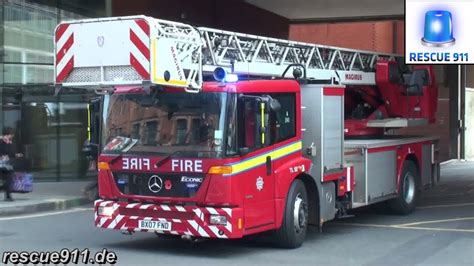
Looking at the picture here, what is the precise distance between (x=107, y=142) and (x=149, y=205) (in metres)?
1.09

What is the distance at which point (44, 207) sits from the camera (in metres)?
14.6

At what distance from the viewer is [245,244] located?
9.95 meters

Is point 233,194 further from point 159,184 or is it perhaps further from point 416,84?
point 416,84

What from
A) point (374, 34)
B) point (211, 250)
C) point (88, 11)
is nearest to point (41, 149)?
point (88, 11)

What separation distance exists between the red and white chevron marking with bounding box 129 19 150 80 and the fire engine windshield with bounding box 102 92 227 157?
2.54 ft

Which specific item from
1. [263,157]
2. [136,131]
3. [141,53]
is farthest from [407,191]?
[141,53]

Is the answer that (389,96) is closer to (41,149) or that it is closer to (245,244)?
(245,244)

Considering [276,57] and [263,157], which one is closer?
[263,157]

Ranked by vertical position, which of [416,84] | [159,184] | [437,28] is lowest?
[159,184]

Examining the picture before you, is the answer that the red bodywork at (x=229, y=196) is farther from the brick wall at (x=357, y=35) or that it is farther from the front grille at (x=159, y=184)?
the brick wall at (x=357, y=35)

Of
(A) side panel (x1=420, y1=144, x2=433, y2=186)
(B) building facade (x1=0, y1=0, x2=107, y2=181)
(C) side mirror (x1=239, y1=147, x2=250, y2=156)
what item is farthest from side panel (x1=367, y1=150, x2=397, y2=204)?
(B) building facade (x1=0, y1=0, x2=107, y2=181)

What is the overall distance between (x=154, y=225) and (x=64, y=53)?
99.5 inches

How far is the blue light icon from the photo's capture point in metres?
15.7

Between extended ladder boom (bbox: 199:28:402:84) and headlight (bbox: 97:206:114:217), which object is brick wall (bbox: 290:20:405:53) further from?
headlight (bbox: 97:206:114:217)
